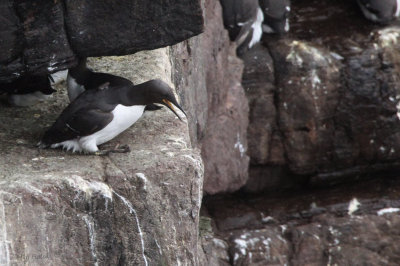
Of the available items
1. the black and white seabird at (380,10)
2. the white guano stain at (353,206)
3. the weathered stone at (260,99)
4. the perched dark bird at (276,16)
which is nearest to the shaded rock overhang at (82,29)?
the weathered stone at (260,99)

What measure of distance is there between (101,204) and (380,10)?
5.50 m

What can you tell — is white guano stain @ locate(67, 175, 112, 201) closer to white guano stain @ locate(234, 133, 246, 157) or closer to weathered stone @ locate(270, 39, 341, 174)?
white guano stain @ locate(234, 133, 246, 157)

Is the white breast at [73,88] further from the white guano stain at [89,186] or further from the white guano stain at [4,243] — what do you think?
the white guano stain at [4,243]

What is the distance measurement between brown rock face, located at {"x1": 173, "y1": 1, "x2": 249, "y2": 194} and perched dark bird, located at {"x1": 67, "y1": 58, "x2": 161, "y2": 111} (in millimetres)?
2071

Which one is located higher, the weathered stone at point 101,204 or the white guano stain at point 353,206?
the weathered stone at point 101,204

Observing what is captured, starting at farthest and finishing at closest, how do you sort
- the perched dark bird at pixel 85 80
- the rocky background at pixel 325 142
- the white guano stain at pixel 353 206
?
the white guano stain at pixel 353 206 < the rocky background at pixel 325 142 < the perched dark bird at pixel 85 80

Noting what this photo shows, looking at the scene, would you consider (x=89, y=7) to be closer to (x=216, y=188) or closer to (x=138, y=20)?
(x=138, y=20)

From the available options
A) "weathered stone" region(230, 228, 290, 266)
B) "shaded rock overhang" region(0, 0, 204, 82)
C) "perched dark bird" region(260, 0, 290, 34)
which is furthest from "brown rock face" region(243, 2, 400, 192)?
"shaded rock overhang" region(0, 0, 204, 82)

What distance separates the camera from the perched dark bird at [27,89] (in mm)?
5270

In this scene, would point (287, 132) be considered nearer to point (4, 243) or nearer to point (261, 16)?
point (261, 16)

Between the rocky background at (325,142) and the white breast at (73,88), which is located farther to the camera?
the rocky background at (325,142)

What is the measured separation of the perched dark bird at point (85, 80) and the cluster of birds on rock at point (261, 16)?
3.55 metres

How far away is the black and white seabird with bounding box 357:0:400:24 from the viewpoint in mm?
9250

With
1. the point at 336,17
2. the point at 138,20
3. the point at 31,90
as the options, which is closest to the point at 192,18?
the point at 138,20
